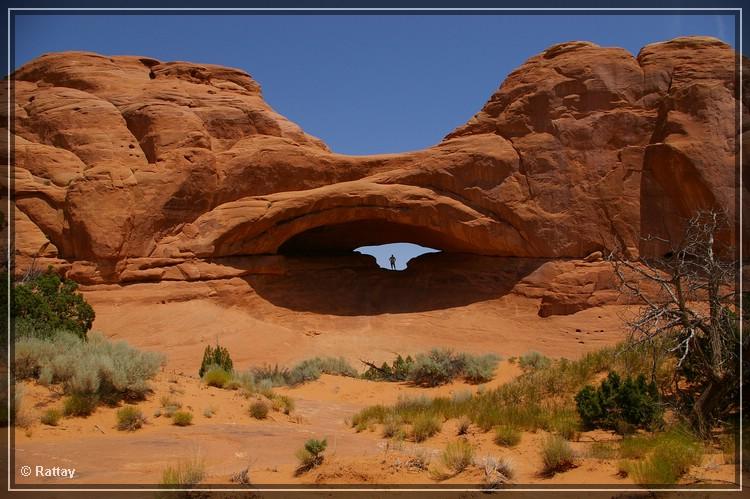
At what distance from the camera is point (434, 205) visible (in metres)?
23.4

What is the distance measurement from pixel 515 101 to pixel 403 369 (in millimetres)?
11948

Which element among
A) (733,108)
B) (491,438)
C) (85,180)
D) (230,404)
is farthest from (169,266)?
(733,108)

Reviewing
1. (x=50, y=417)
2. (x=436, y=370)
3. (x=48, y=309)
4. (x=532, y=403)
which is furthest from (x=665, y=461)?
(x=48, y=309)

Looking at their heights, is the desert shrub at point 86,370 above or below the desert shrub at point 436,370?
above

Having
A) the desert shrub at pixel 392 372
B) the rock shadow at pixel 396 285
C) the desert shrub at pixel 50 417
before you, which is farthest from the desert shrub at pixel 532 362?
the desert shrub at pixel 50 417

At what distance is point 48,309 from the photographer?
46.3 feet

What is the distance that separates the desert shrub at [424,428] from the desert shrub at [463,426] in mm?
310

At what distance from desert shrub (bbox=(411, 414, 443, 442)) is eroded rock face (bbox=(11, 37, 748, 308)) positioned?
13887 millimetres

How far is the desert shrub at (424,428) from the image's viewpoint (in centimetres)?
945

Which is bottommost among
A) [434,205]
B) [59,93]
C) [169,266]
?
[169,266]

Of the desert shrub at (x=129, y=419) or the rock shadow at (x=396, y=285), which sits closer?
the desert shrub at (x=129, y=419)

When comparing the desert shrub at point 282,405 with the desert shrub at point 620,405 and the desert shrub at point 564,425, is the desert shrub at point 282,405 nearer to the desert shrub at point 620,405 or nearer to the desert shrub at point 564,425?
the desert shrub at point 564,425

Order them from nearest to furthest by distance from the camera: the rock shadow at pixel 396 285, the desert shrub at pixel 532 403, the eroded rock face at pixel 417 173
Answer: the desert shrub at pixel 532 403 < the eroded rock face at pixel 417 173 < the rock shadow at pixel 396 285

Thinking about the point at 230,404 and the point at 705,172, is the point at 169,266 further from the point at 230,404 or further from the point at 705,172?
the point at 705,172
